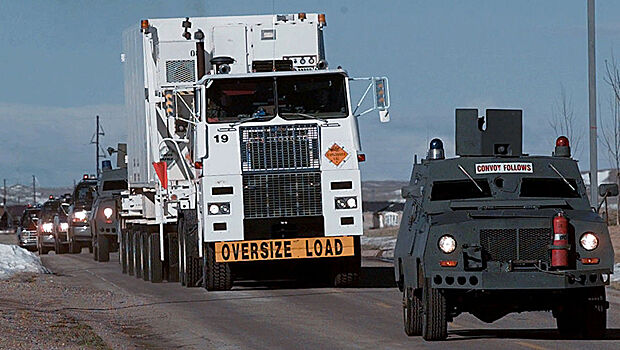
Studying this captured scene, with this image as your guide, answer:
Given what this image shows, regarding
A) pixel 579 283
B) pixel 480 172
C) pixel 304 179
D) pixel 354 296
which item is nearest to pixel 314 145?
pixel 304 179

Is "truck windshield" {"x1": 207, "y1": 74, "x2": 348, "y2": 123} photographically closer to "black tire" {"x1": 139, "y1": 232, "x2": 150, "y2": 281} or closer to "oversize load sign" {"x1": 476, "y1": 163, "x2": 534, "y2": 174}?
"black tire" {"x1": 139, "y1": 232, "x2": 150, "y2": 281}

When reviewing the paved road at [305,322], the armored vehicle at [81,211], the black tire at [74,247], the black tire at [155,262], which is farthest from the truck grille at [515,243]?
the black tire at [74,247]

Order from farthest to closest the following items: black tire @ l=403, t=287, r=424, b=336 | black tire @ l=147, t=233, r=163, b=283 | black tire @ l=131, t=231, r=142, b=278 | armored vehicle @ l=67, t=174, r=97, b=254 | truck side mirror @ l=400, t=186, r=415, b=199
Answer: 1. armored vehicle @ l=67, t=174, r=97, b=254
2. black tire @ l=131, t=231, r=142, b=278
3. black tire @ l=147, t=233, r=163, b=283
4. truck side mirror @ l=400, t=186, r=415, b=199
5. black tire @ l=403, t=287, r=424, b=336

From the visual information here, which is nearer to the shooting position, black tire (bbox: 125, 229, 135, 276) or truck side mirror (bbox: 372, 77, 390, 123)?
truck side mirror (bbox: 372, 77, 390, 123)

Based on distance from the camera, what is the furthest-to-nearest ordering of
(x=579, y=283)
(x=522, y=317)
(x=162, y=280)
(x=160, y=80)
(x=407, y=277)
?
1. (x=162, y=280)
2. (x=160, y=80)
3. (x=522, y=317)
4. (x=407, y=277)
5. (x=579, y=283)

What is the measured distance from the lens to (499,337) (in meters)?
15.4

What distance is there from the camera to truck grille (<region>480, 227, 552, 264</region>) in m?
14.0

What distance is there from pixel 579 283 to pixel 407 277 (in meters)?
2.18

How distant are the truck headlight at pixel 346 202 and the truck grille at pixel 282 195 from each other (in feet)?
1.06

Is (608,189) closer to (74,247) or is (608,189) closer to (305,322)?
(305,322)

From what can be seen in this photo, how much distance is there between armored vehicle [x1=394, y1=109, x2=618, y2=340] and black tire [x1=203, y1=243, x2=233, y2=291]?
7.64 metres

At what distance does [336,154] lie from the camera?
2291cm

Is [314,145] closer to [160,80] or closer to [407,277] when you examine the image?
[160,80]

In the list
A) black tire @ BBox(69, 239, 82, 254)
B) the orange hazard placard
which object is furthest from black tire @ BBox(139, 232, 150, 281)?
black tire @ BBox(69, 239, 82, 254)
